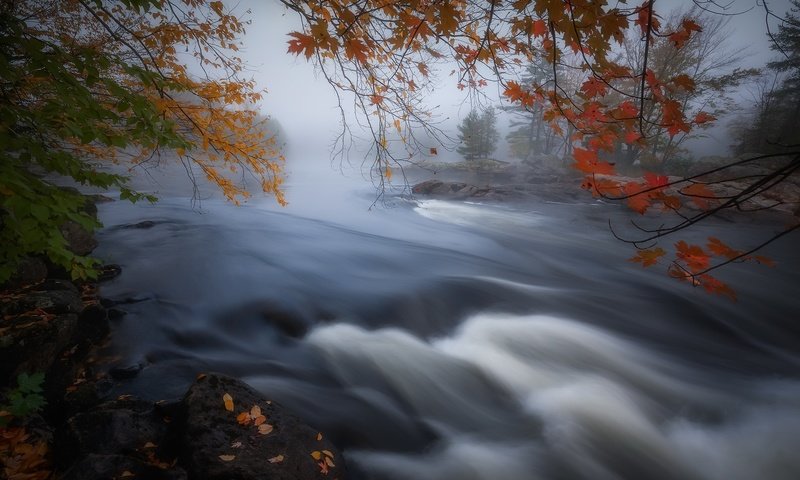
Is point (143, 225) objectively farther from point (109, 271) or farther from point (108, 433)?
point (108, 433)

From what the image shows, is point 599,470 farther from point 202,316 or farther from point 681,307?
point 202,316

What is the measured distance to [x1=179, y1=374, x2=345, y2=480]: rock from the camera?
7.82ft

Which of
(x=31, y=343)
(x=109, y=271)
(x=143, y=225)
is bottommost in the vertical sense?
(x=109, y=271)

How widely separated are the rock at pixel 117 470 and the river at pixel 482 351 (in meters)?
1.21

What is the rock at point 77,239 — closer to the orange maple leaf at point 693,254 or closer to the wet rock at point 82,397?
the wet rock at point 82,397

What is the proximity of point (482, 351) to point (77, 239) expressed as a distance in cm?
739

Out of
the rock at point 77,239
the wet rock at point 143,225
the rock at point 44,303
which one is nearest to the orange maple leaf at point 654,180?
the rock at point 44,303

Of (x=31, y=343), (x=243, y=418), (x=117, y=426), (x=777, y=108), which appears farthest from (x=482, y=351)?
(x=777, y=108)

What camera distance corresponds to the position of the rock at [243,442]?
2.38 metres

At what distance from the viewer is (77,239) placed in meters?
6.11

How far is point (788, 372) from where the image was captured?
14.5 ft

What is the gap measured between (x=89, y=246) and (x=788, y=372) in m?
11.5

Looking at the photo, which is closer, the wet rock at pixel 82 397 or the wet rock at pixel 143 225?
the wet rock at pixel 82 397

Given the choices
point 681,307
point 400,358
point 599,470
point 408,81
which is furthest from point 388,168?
point 681,307
